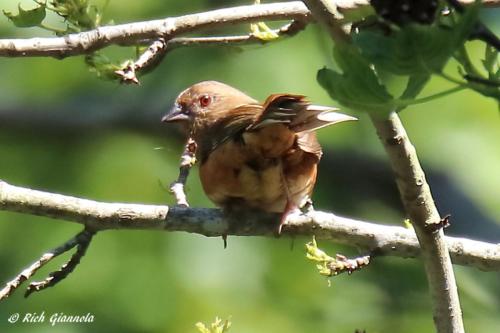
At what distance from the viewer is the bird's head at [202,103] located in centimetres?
426

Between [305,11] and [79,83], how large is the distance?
14.1ft

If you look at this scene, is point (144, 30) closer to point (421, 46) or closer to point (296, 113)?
point (296, 113)

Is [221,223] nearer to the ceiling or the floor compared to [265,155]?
nearer to the floor

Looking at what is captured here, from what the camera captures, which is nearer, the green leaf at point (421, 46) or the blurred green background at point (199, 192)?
the green leaf at point (421, 46)

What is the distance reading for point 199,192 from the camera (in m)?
5.74

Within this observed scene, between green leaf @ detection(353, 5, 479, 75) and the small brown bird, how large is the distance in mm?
1899

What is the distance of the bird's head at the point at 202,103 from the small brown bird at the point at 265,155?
0.27 meters

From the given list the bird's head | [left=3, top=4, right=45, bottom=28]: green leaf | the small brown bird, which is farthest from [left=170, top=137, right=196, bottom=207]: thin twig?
the bird's head

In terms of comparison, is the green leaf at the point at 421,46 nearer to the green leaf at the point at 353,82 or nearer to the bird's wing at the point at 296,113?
the green leaf at the point at 353,82

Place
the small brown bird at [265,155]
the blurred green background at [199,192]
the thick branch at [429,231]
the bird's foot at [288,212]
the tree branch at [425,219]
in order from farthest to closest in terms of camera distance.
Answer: the blurred green background at [199,192]
the small brown bird at [265,155]
the bird's foot at [288,212]
the thick branch at [429,231]
the tree branch at [425,219]

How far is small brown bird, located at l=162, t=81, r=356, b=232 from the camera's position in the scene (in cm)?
318

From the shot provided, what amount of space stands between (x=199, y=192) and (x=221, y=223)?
2.99 m

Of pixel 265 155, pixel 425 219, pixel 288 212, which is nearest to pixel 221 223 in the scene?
pixel 288 212

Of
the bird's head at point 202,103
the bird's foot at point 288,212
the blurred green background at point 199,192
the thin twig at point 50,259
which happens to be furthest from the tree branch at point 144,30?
the blurred green background at point 199,192
